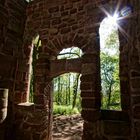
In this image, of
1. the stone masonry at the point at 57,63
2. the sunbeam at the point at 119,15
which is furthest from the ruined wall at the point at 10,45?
the sunbeam at the point at 119,15

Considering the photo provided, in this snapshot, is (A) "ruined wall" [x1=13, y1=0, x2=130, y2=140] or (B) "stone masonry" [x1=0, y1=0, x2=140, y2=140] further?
(A) "ruined wall" [x1=13, y1=0, x2=130, y2=140]

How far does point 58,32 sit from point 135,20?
2.04 m

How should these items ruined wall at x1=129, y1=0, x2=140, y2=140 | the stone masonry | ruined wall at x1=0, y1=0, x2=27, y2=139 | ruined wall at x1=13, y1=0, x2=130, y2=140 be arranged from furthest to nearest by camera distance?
ruined wall at x1=0, y1=0, x2=27, y2=139 → ruined wall at x1=13, y1=0, x2=130, y2=140 → the stone masonry → ruined wall at x1=129, y1=0, x2=140, y2=140

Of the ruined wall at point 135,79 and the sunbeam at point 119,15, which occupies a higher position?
the sunbeam at point 119,15

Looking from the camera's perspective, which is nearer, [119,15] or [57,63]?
[119,15]

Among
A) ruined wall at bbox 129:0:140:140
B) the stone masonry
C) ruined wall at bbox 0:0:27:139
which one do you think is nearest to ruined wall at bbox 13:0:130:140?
the stone masonry

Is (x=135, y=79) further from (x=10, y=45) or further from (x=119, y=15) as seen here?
(x=10, y=45)

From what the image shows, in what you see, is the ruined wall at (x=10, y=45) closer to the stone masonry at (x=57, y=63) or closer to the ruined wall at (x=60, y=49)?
the stone masonry at (x=57, y=63)

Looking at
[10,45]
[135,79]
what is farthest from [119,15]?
[10,45]

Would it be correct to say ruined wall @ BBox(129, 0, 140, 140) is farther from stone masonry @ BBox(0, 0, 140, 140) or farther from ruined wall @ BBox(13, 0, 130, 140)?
ruined wall @ BBox(13, 0, 130, 140)

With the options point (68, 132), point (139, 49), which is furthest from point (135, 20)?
point (68, 132)

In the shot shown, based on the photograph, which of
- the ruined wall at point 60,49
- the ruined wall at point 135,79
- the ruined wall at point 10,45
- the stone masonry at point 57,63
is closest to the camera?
the ruined wall at point 135,79

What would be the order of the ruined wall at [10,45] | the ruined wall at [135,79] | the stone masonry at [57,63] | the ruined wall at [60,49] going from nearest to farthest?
1. the ruined wall at [135,79]
2. the stone masonry at [57,63]
3. the ruined wall at [60,49]
4. the ruined wall at [10,45]

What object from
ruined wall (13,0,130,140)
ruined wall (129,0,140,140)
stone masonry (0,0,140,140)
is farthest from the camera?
ruined wall (13,0,130,140)
